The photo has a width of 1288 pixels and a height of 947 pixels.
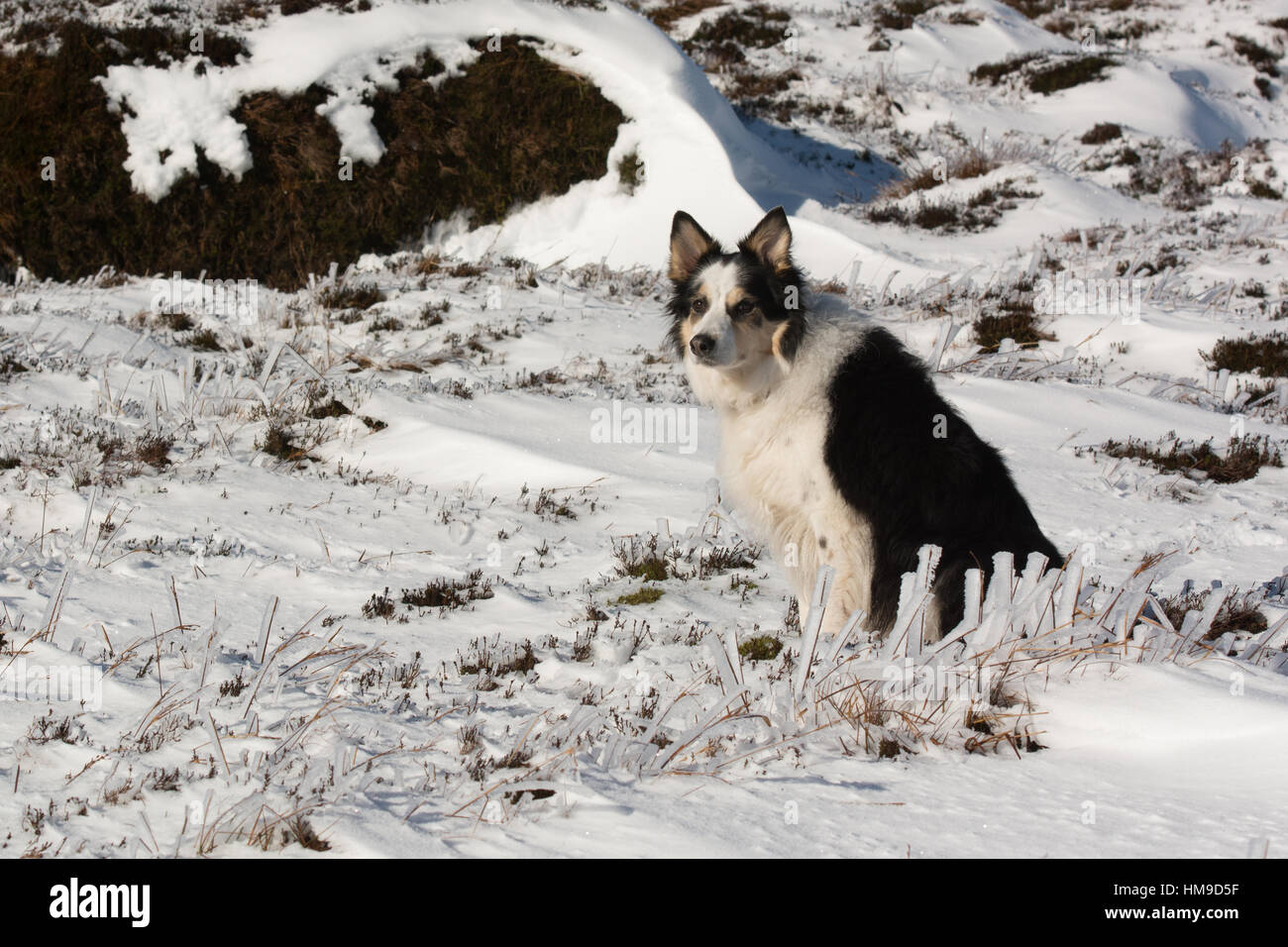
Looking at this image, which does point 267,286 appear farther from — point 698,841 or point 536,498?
point 698,841

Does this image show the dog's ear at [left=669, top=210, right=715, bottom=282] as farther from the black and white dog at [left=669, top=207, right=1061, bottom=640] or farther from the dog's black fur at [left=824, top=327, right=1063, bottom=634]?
the dog's black fur at [left=824, top=327, right=1063, bottom=634]

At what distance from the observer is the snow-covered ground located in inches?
114

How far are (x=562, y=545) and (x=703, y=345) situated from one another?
185 cm

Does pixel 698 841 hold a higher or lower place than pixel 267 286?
lower

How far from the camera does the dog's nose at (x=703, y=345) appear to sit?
5.02 metres

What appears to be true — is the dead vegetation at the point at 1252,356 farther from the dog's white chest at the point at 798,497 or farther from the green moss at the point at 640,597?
the green moss at the point at 640,597

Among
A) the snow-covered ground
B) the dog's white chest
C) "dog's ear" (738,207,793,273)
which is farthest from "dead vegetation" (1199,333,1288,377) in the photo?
the dog's white chest

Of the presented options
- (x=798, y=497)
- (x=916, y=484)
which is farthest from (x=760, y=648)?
(x=916, y=484)

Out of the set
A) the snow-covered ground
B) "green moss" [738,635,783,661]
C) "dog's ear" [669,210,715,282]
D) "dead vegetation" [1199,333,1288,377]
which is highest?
"dog's ear" [669,210,715,282]

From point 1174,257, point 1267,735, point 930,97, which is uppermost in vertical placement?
point 930,97

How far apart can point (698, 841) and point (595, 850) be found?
0.29 metres

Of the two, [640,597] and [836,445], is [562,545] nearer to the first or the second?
[640,597]

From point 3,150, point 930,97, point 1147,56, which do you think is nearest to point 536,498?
point 3,150

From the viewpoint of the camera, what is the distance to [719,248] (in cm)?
562
